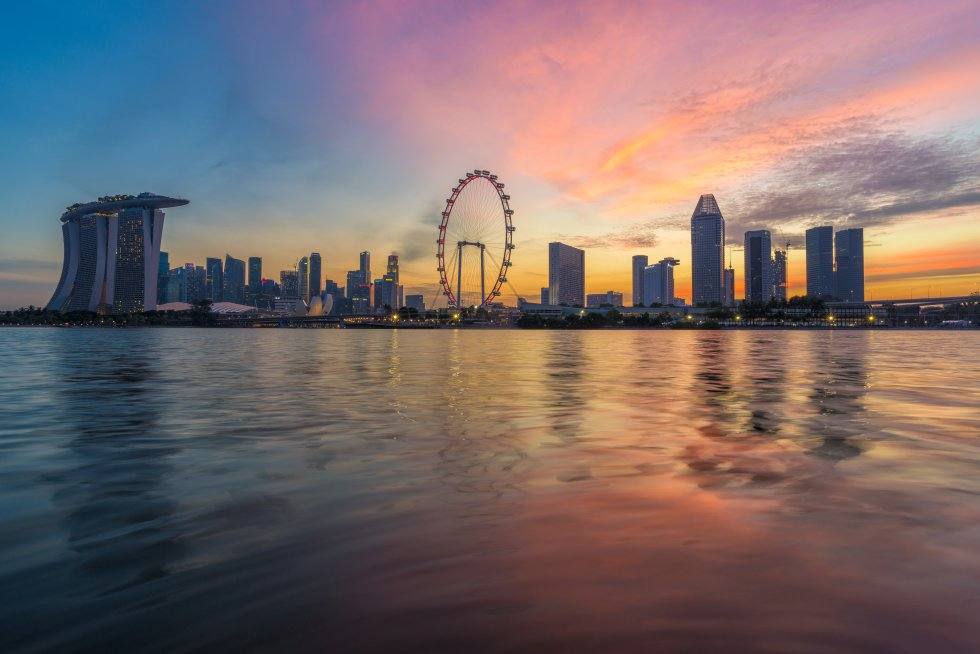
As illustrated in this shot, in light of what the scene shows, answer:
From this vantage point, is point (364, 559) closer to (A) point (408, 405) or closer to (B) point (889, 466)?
(B) point (889, 466)

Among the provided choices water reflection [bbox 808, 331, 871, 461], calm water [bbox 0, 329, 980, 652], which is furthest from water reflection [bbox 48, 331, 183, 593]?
water reflection [bbox 808, 331, 871, 461]

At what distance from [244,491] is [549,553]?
5877 mm

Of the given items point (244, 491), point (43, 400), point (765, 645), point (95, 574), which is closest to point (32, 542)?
point (95, 574)

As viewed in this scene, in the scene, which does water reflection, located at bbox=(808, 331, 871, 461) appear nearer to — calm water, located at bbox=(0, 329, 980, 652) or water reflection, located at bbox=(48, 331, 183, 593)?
calm water, located at bbox=(0, 329, 980, 652)

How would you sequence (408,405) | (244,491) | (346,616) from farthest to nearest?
1. (408,405)
2. (244,491)
3. (346,616)

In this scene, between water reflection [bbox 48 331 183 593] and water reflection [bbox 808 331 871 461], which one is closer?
water reflection [bbox 48 331 183 593]

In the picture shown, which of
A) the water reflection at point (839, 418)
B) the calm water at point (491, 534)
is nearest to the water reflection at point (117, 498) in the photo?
the calm water at point (491, 534)

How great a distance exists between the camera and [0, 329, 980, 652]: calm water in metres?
5.33

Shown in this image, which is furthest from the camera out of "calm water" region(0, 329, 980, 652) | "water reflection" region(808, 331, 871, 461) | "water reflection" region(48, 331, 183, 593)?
"water reflection" region(808, 331, 871, 461)

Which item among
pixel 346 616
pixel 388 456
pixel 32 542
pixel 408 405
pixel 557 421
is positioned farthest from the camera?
pixel 408 405

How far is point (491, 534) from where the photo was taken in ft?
25.9

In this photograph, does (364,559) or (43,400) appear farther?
(43,400)

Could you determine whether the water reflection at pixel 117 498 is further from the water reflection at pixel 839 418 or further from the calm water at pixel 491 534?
the water reflection at pixel 839 418

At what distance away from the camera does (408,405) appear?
2266 cm
